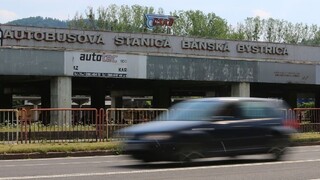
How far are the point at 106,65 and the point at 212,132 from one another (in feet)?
67.8

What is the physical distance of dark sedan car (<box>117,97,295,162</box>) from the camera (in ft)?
42.8

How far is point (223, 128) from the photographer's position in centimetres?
1372

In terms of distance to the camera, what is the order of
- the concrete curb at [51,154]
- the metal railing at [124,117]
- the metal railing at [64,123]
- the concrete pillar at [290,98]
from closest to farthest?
the concrete curb at [51,154] < the metal railing at [64,123] < the metal railing at [124,117] < the concrete pillar at [290,98]

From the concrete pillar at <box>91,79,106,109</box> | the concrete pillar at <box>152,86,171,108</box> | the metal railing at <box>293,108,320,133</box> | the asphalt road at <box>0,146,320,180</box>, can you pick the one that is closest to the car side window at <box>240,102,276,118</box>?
the asphalt road at <box>0,146,320,180</box>

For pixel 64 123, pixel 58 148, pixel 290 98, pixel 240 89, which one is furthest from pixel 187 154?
pixel 290 98

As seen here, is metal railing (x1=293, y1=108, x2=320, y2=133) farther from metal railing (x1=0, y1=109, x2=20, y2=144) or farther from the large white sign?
metal railing (x1=0, y1=109, x2=20, y2=144)

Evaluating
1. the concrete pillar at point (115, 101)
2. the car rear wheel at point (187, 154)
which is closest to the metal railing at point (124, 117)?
the car rear wheel at point (187, 154)

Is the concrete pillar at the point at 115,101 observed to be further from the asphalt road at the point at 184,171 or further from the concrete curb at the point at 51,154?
the asphalt road at the point at 184,171

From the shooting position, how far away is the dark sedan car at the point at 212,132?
13.1 metres

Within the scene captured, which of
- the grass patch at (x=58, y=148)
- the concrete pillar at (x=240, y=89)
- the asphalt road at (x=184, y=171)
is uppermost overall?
the concrete pillar at (x=240, y=89)

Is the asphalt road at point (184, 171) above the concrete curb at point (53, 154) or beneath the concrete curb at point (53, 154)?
above

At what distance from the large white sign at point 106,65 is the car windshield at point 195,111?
62.7 ft

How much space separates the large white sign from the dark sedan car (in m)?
19.0

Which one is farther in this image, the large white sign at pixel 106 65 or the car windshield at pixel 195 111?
the large white sign at pixel 106 65
